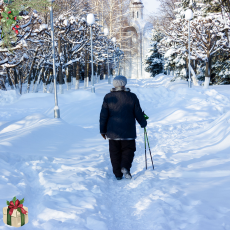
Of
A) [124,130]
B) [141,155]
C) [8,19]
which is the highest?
[8,19]

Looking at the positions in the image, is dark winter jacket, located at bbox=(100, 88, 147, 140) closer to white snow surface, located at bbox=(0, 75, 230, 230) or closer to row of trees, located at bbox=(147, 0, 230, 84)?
white snow surface, located at bbox=(0, 75, 230, 230)

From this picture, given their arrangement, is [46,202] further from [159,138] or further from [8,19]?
[159,138]

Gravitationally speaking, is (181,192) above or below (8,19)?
below

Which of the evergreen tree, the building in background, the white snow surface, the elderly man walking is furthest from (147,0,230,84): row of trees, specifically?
the building in background

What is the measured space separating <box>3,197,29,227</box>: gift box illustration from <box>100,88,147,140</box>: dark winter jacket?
2512 millimetres

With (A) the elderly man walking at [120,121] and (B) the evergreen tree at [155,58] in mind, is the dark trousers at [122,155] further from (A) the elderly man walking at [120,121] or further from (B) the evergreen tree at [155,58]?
(B) the evergreen tree at [155,58]

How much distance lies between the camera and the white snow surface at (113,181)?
3215mm

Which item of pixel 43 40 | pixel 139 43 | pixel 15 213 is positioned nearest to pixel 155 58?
pixel 139 43

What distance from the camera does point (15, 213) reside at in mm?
2416

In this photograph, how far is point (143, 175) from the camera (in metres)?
4.95

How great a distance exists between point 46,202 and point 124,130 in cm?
179

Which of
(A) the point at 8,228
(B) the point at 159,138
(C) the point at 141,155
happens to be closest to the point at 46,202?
(A) the point at 8,228

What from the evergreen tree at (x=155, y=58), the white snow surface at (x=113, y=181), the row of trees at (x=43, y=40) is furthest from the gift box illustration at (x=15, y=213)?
the evergreen tree at (x=155, y=58)

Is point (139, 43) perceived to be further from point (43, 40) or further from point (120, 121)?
point (120, 121)
